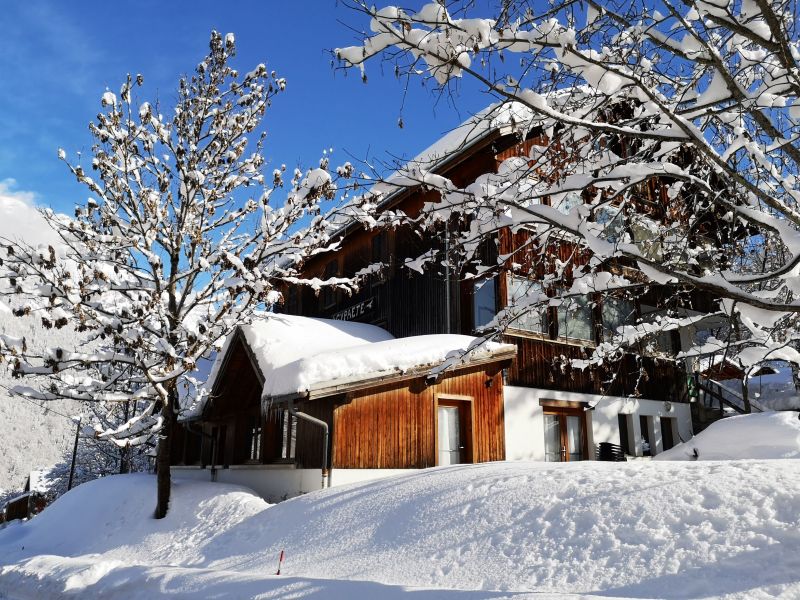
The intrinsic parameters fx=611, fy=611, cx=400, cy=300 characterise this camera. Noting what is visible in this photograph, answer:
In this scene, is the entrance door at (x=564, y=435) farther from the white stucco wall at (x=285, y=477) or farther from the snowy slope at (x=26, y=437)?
the snowy slope at (x=26, y=437)

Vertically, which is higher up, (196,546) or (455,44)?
(455,44)

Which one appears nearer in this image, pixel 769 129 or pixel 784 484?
pixel 769 129

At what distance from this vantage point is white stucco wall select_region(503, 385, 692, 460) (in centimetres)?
1605

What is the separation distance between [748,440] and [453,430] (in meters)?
6.70

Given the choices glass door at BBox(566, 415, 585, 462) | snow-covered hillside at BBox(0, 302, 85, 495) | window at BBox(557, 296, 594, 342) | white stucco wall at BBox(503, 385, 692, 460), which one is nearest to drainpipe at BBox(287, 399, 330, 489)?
white stucco wall at BBox(503, 385, 692, 460)

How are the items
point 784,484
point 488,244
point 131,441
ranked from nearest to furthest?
point 784,484 → point 131,441 → point 488,244

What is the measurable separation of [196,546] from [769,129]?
1099 cm

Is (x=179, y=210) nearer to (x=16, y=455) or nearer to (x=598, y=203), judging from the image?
(x=598, y=203)

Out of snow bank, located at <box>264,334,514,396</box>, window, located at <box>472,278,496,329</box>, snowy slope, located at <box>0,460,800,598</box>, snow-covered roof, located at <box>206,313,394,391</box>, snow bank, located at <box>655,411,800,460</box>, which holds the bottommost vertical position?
snowy slope, located at <box>0,460,800,598</box>

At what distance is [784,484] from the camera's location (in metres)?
6.15

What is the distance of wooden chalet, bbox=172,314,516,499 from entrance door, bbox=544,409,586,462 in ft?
6.68

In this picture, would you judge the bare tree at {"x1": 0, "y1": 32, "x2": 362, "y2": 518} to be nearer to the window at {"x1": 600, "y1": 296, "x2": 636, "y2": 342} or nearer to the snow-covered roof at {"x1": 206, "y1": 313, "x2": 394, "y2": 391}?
the snow-covered roof at {"x1": 206, "y1": 313, "x2": 394, "y2": 391}

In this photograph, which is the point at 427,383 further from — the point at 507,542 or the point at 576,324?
the point at 507,542

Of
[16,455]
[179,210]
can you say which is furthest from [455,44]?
[16,455]
